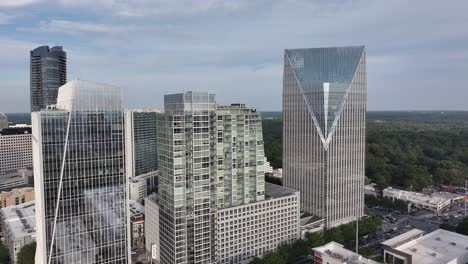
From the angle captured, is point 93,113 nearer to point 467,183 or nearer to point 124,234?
point 124,234

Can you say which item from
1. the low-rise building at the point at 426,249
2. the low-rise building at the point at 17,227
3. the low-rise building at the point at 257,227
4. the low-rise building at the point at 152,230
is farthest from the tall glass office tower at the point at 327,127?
the low-rise building at the point at 17,227

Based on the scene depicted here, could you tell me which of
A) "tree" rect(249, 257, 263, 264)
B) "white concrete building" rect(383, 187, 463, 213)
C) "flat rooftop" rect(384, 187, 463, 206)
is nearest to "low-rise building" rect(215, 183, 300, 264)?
"tree" rect(249, 257, 263, 264)

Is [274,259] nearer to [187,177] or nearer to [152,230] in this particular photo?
[187,177]

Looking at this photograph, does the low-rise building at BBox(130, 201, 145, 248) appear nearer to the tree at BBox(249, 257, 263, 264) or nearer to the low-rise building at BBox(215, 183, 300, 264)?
the low-rise building at BBox(215, 183, 300, 264)

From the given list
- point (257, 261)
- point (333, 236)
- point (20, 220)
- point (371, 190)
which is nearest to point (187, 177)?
point (257, 261)

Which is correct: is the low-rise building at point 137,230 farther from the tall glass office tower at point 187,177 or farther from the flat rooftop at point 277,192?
the flat rooftop at point 277,192

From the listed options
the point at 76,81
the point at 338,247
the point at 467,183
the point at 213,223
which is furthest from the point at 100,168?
the point at 467,183
